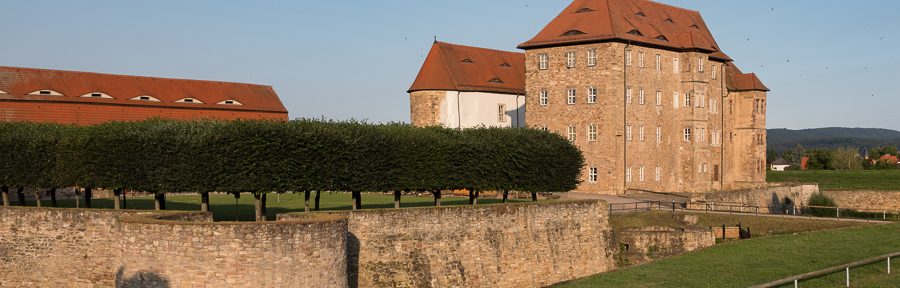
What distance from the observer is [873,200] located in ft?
232

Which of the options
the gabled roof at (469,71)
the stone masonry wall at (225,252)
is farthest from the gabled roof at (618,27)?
the stone masonry wall at (225,252)

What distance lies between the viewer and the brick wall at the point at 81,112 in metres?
69.8

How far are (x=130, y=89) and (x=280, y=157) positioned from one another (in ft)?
148

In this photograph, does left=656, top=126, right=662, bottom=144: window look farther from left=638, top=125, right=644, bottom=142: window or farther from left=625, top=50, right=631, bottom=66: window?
left=625, top=50, right=631, bottom=66: window

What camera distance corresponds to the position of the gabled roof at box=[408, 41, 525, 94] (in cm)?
7912

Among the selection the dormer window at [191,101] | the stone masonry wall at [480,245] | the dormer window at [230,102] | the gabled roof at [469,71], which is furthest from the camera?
A: the dormer window at [230,102]

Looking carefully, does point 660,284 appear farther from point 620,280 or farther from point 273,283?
point 273,283

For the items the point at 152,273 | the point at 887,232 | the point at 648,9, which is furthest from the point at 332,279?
the point at 648,9

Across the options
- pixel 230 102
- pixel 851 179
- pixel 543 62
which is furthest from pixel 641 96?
pixel 230 102

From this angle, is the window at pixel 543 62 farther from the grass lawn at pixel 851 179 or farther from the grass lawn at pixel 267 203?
the grass lawn at pixel 851 179

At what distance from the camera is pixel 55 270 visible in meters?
35.4

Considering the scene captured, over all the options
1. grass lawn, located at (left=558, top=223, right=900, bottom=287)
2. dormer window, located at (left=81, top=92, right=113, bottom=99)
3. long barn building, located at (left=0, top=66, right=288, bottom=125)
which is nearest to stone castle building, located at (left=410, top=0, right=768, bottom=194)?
long barn building, located at (left=0, top=66, right=288, bottom=125)

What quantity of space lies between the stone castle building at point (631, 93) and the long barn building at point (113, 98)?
1960cm

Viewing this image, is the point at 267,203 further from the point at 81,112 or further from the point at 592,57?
the point at 81,112
